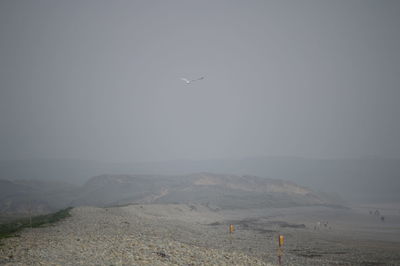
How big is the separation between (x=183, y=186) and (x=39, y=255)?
296 feet

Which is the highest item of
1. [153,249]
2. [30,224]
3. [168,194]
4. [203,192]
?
[153,249]

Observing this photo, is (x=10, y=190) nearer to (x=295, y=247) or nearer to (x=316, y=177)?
(x=295, y=247)

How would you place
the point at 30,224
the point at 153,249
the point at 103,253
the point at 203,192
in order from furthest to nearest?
the point at 203,192, the point at 30,224, the point at 153,249, the point at 103,253

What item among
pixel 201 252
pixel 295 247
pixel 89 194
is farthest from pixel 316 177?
pixel 201 252

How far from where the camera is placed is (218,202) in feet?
263

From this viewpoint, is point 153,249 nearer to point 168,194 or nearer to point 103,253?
point 103,253

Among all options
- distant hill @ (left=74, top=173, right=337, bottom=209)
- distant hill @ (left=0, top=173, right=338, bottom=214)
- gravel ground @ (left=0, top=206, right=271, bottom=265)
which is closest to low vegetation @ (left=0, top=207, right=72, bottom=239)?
gravel ground @ (left=0, top=206, right=271, bottom=265)

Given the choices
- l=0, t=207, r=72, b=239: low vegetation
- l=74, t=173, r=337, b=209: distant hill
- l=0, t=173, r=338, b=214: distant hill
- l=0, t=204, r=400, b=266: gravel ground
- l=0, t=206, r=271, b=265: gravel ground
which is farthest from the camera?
l=74, t=173, r=337, b=209: distant hill

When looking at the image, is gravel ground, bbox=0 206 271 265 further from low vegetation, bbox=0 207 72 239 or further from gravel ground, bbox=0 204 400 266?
low vegetation, bbox=0 207 72 239

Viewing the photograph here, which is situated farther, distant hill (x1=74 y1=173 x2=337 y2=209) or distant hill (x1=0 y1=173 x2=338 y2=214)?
distant hill (x1=74 y1=173 x2=337 y2=209)

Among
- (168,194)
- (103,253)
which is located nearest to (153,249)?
(103,253)

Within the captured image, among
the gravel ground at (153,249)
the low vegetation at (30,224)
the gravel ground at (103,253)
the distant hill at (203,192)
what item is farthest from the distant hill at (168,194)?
the gravel ground at (103,253)

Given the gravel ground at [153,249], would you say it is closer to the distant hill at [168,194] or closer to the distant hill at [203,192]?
the distant hill at [168,194]

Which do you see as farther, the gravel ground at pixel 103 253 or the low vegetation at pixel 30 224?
the low vegetation at pixel 30 224
